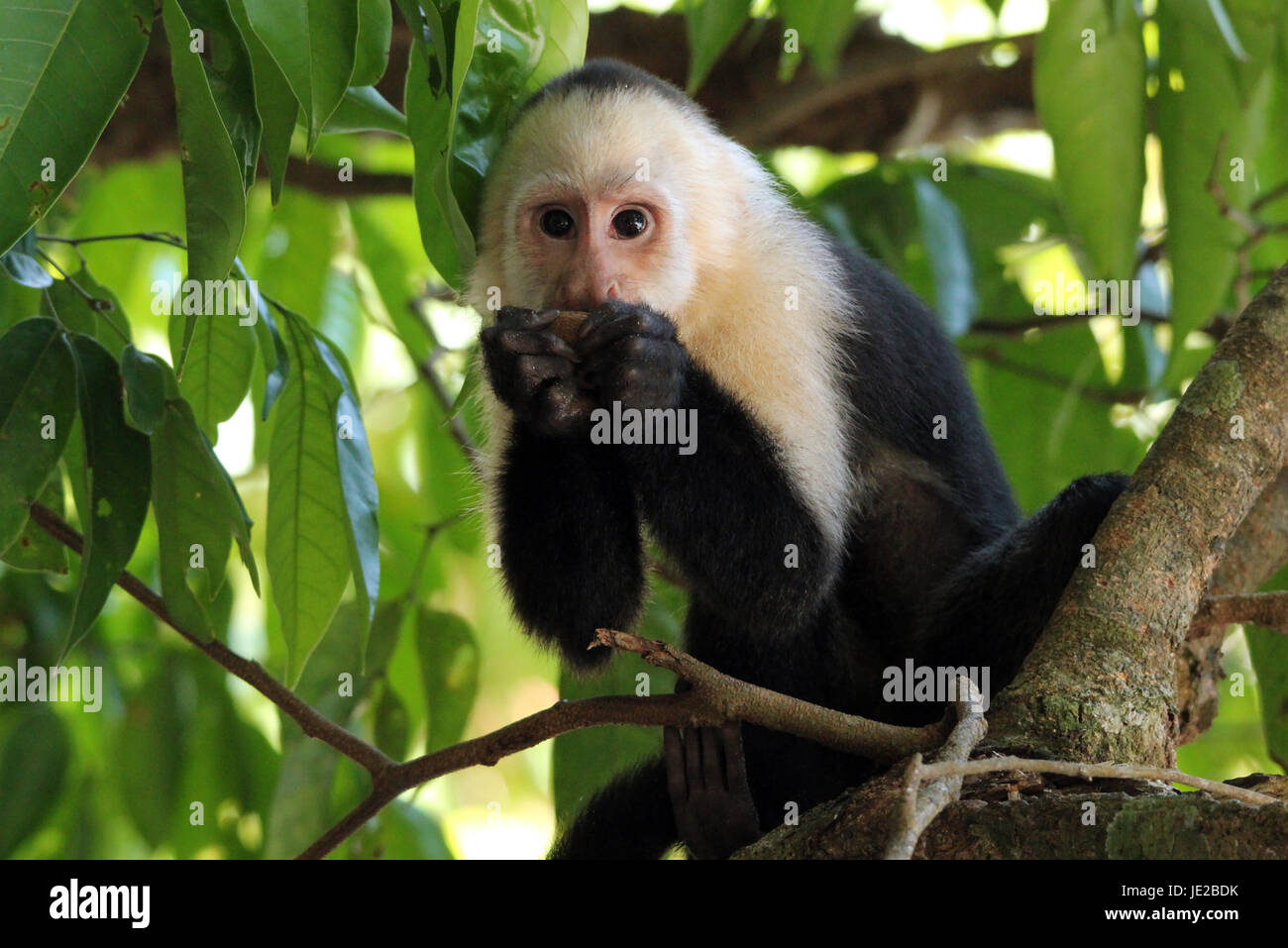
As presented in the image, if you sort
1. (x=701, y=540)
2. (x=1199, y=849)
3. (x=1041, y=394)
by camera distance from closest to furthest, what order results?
(x=1199, y=849) → (x=701, y=540) → (x=1041, y=394)

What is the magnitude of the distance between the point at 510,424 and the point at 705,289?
0.41 meters

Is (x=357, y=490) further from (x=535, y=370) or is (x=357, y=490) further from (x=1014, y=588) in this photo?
(x=1014, y=588)

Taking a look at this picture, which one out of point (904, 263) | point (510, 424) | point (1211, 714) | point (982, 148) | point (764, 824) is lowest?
point (764, 824)

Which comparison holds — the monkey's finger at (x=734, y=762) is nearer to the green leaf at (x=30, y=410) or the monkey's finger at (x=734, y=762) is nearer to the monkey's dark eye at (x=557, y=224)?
the monkey's dark eye at (x=557, y=224)

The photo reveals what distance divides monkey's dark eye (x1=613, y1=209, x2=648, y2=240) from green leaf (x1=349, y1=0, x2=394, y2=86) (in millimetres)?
720

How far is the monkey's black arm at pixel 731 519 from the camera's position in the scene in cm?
195

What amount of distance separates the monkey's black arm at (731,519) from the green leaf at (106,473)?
2.24 feet

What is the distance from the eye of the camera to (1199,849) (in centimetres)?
107

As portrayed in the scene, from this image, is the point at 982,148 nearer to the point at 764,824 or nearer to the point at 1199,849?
the point at 764,824

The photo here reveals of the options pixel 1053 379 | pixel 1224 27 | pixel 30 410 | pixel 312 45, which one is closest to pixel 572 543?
pixel 30 410

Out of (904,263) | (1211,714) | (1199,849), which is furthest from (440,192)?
(904,263)

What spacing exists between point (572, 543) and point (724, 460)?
27cm

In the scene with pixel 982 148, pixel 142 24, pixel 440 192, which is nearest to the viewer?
pixel 142 24

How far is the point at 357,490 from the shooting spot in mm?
1793
